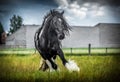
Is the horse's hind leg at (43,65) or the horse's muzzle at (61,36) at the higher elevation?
the horse's muzzle at (61,36)

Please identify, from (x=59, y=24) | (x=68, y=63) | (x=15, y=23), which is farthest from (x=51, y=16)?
(x=68, y=63)

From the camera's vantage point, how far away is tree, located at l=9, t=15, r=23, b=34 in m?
6.51

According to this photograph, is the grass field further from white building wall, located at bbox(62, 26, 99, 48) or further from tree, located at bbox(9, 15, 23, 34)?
tree, located at bbox(9, 15, 23, 34)

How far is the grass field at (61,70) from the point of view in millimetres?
6473

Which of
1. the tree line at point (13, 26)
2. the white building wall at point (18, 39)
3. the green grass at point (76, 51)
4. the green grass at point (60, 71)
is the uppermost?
the tree line at point (13, 26)

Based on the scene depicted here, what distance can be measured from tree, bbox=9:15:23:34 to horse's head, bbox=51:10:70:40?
296 millimetres

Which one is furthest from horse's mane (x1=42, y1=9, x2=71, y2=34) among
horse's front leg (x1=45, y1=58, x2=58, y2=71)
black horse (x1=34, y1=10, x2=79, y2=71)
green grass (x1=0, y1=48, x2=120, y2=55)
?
horse's front leg (x1=45, y1=58, x2=58, y2=71)

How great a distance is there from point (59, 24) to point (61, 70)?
421mm

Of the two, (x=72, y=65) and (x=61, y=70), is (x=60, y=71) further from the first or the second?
(x=72, y=65)

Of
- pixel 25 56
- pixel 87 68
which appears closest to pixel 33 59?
pixel 25 56

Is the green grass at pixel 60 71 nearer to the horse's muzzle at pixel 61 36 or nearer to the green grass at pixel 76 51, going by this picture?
the green grass at pixel 76 51

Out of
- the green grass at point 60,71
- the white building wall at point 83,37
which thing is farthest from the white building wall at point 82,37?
the green grass at point 60,71

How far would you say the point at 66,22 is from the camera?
6480mm

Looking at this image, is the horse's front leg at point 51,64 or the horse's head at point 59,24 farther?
the horse's front leg at point 51,64
